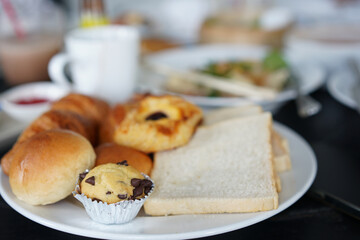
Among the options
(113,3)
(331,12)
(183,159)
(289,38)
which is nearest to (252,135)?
(183,159)

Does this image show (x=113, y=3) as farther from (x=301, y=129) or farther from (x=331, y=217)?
(x=331, y=217)

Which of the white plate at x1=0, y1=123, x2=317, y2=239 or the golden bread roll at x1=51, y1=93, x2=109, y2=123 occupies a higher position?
the golden bread roll at x1=51, y1=93, x2=109, y2=123

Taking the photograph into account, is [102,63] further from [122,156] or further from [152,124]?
[122,156]

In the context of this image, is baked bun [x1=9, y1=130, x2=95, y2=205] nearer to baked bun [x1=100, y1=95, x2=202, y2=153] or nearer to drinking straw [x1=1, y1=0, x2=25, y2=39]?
baked bun [x1=100, y1=95, x2=202, y2=153]

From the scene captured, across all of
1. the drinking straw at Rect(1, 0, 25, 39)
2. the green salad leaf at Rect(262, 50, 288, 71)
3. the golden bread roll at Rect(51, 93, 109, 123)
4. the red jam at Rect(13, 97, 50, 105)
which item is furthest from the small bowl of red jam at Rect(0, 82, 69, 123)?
the green salad leaf at Rect(262, 50, 288, 71)

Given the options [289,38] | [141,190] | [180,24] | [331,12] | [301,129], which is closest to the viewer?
[141,190]

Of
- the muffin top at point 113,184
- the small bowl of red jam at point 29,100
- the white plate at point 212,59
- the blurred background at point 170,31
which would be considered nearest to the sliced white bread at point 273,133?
the white plate at point 212,59

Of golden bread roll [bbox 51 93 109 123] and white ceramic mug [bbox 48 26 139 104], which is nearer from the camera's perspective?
golden bread roll [bbox 51 93 109 123]

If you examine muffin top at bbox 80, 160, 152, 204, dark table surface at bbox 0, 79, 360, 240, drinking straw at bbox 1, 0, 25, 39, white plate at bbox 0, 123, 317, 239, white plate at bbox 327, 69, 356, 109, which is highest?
drinking straw at bbox 1, 0, 25, 39
